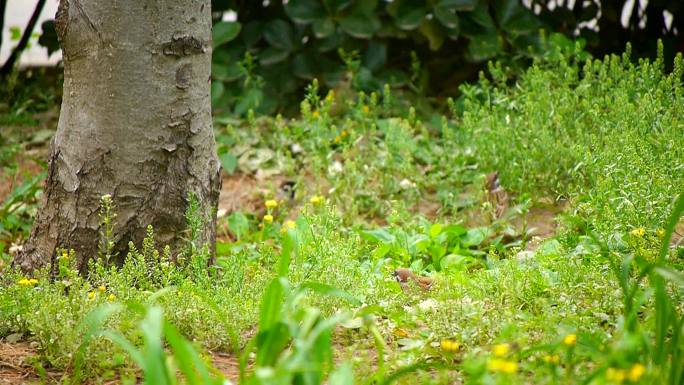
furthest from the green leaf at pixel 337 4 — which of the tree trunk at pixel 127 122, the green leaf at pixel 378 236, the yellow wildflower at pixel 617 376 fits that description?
the yellow wildflower at pixel 617 376

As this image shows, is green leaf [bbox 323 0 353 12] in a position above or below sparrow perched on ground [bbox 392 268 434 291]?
above

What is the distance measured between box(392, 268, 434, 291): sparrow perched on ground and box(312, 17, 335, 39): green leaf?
2419 millimetres

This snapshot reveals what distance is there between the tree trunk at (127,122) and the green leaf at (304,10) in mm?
2277

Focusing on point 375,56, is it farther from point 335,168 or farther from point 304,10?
point 335,168

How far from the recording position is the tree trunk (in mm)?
3268

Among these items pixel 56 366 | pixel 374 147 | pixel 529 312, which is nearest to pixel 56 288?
pixel 56 366

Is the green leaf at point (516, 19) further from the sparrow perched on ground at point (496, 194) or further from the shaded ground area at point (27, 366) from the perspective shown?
the shaded ground area at point (27, 366)

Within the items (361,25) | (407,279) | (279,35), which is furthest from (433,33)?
(407,279)

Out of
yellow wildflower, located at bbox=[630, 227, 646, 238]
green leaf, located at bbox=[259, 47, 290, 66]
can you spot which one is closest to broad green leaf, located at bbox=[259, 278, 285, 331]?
yellow wildflower, located at bbox=[630, 227, 646, 238]

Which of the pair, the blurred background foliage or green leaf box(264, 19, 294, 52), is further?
green leaf box(264, 19, 294, 52)

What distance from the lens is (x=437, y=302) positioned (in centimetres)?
298

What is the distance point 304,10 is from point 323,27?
18 centimetres

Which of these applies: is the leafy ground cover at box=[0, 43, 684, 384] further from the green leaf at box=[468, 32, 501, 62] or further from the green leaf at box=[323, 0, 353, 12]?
the green leaf at box=[323, 0, 353, 12]

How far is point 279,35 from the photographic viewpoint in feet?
19.1
